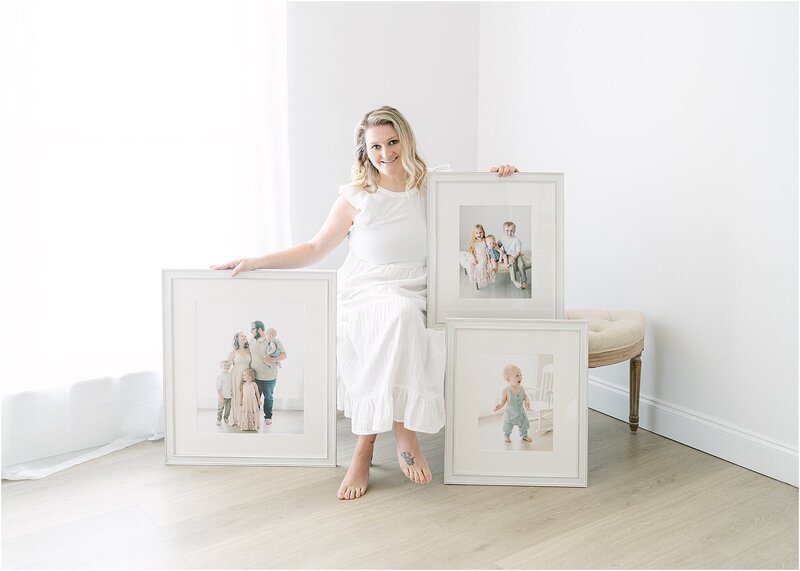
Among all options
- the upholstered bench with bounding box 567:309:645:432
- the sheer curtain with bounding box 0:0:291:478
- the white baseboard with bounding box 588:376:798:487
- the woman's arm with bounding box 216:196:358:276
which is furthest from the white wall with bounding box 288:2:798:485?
the woman's arm with bounding box 216:196:358:276

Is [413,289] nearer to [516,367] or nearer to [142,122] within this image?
[516,367]

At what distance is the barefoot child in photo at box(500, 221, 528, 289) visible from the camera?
85.4 inches

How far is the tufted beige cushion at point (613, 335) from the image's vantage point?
2.23 metres

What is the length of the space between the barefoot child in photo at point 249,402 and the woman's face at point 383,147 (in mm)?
767

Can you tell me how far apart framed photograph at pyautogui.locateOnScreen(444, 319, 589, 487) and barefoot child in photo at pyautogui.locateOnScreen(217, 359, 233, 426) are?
68cm

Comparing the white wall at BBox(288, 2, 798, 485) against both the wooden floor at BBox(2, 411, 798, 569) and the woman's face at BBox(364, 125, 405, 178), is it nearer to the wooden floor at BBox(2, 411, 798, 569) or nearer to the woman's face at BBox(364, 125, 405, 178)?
the wooden floor at BBox(2, 411, 798, 569)

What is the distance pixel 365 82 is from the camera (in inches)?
113

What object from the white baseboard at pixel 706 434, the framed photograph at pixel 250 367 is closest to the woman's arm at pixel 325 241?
the framed photograph at pixel 250 367

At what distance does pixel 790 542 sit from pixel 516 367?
81cm

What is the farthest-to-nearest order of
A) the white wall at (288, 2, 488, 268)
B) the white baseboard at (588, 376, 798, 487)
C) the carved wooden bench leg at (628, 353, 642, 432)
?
the white wall at (288, 2, 488, 268), the carved wooden bench leg at (628, 353, 642, 432), the white baseboard at (588, 376, 798, 487)

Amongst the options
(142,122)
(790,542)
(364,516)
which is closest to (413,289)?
(364,516)

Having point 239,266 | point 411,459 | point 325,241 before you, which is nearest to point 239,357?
point 239,266

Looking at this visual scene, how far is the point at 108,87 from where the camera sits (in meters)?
2.29

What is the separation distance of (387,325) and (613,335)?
752 millimetres
